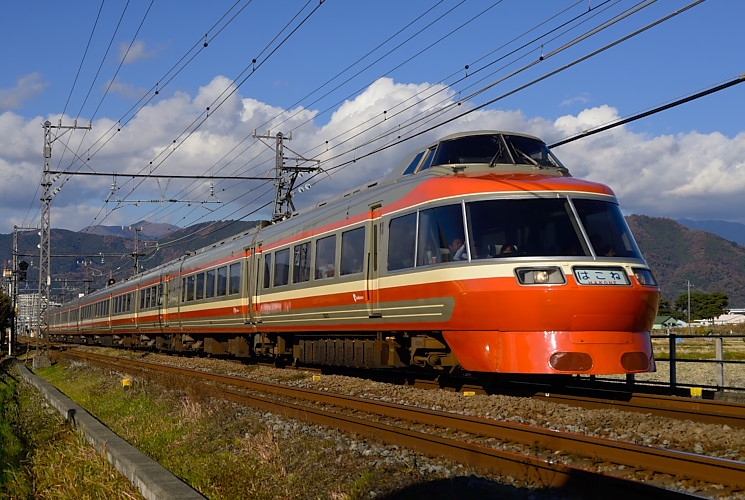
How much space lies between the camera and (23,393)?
57.7 ft

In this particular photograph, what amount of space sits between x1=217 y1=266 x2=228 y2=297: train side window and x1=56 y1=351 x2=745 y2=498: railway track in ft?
36.7

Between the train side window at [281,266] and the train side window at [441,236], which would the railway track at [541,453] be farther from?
the train side window at [281,266]

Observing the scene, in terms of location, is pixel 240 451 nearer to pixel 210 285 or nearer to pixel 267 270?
pixel 267 270

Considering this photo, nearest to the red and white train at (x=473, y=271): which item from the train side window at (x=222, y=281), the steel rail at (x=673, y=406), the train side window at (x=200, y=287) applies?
the steel rail at (x=673, y=406)

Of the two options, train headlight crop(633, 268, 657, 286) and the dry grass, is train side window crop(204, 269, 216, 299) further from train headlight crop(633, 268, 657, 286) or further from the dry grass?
train headlight crop(633, 268, 657, 286)

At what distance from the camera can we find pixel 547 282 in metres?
10.2

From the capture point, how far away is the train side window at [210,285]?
2303 cm

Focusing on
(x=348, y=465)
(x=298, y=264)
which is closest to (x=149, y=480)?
(x=348, y=465)

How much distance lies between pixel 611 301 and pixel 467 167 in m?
3.17

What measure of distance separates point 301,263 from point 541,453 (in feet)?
31.5

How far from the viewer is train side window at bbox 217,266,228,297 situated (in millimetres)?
21750

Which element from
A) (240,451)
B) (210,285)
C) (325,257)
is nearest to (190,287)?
(210,285)

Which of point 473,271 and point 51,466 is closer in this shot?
point 51,466

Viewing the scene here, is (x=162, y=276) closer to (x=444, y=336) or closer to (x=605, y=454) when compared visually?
(x=444, y=336)
